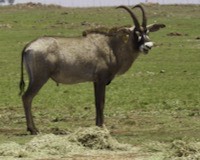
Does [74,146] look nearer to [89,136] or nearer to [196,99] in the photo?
[89,136]

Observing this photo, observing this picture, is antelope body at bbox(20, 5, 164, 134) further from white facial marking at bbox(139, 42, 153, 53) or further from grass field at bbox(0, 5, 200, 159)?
grass field at bbox(0, 5, 200, 159)

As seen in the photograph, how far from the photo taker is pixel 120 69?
18.1 meters

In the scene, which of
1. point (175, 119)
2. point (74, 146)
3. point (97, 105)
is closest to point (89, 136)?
point (74, 146)

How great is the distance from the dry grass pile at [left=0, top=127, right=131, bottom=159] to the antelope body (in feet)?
8.46

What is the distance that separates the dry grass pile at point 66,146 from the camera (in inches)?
520

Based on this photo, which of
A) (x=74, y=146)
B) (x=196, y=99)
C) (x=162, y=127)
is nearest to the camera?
(x=74, y=146)

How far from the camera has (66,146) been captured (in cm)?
1366

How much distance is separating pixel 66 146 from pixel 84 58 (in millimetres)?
4215

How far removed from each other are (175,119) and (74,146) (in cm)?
509

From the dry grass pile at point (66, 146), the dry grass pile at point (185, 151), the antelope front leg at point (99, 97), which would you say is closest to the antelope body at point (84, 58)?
the antelope front leg at point (99, 97)

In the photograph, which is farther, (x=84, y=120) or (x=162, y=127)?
(x=84, y=120)

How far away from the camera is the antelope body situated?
1683cm

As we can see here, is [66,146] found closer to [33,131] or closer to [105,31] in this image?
[33,131]

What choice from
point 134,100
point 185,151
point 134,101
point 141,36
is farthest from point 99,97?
point 185,151
